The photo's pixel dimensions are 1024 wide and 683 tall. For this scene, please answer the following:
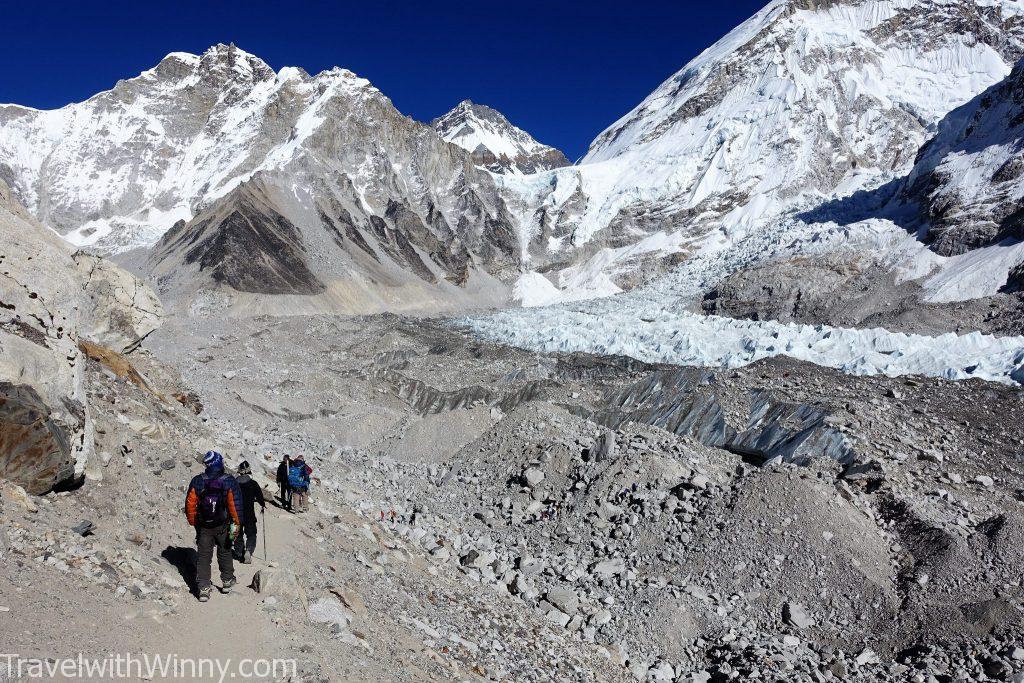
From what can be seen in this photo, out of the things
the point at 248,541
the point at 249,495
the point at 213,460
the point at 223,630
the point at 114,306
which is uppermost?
the point at 114,306

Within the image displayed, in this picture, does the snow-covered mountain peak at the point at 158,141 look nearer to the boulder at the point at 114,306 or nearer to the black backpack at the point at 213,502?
the boulder at the point at 114,306

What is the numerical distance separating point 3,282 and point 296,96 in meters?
101

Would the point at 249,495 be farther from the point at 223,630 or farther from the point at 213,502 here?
the point at 223,630

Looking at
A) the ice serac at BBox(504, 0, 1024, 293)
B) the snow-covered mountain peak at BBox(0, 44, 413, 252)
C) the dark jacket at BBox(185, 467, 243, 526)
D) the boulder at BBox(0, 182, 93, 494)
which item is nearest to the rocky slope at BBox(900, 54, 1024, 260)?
the ice serac at BBox(504, 0, 1024, 293)

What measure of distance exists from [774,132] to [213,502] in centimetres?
10157

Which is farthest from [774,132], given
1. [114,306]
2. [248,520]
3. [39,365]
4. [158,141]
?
[39,365]

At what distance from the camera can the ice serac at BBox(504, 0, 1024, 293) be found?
86.9 meters

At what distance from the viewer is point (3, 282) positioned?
23.4 ft

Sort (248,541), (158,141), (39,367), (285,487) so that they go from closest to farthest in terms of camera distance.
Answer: (248,541) < (39,367) < (285,487) < (158,141)

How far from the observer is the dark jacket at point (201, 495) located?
6098mm

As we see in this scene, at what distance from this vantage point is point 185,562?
6844 millimetres

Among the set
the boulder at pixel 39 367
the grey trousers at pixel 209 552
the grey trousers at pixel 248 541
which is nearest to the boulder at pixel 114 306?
the boulder at pixel 39 367

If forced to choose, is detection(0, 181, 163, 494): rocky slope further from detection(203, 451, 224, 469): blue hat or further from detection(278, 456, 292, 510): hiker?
detection(278, 456, 292, 510): hiker

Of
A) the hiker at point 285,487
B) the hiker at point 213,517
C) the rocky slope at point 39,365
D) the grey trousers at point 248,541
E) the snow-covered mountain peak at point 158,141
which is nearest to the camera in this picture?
the hiker at point 213,517
